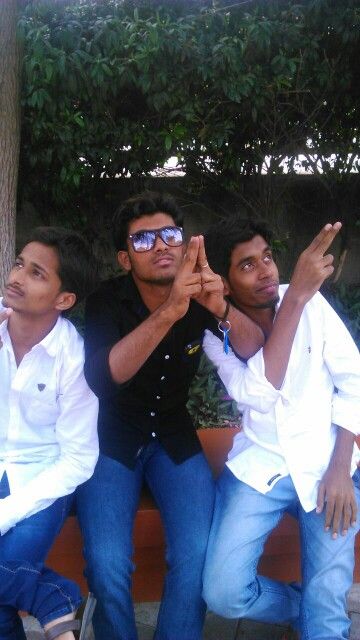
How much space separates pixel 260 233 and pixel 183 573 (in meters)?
1.41

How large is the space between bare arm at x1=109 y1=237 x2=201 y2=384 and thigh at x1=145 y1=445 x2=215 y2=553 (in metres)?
0.49

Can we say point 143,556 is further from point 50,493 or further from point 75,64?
point 75,64

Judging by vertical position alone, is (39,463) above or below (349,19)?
below

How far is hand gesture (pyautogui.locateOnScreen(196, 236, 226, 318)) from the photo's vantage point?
2244mm

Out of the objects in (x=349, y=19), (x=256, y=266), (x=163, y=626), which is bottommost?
(x=163, y=626)

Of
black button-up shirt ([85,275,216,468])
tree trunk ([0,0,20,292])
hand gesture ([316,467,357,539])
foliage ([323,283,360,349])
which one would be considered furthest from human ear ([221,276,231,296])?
foliage ([323,283,360,349])

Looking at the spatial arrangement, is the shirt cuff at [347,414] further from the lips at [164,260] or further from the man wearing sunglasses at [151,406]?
the lips at [164,260]

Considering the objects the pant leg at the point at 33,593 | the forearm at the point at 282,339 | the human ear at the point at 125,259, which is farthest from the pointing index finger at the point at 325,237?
the pant leg at the point at 33,593

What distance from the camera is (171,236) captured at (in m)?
2.55

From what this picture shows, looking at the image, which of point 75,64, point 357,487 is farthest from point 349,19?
point 357,487

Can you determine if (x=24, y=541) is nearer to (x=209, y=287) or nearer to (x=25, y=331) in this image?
(x=25, y=331)

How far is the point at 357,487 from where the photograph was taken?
2.46 metres

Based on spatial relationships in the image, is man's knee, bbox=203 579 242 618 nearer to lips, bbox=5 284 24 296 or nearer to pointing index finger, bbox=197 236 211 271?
pointing index finger, bbox=197 236 211 271

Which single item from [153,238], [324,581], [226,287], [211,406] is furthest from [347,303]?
[324,581]
